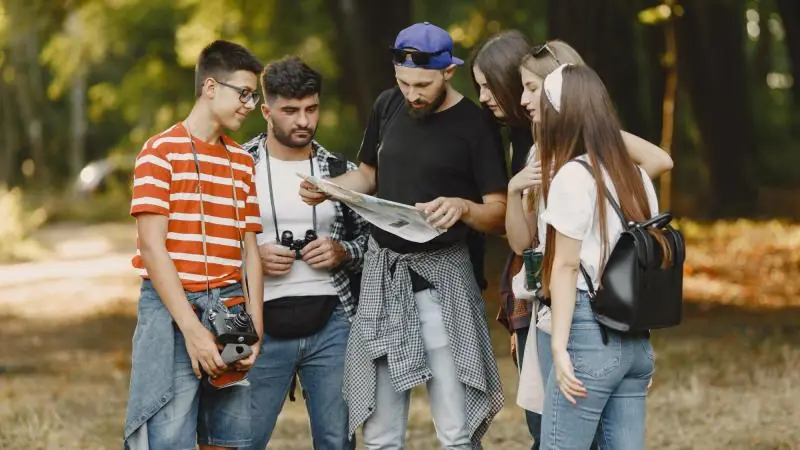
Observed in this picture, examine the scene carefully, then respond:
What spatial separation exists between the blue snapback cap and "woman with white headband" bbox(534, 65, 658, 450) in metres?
0.75

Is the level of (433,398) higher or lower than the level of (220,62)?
lower

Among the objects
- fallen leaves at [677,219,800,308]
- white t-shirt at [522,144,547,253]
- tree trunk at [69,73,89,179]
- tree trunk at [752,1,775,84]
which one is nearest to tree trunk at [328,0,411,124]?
fallen leaves at [677,219,800,308]

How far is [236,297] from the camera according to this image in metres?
4.94

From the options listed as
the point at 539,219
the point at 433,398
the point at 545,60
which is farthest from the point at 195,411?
the point at 545,60

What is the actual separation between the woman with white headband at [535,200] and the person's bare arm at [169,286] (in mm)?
1164

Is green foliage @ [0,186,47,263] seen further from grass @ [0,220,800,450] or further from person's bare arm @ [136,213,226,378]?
person's bare arm @ [136,213,226,378]

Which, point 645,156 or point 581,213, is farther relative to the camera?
point 645,156

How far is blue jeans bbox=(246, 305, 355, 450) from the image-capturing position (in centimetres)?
550

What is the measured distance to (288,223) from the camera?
553cm

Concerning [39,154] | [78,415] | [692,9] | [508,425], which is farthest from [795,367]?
[39,154]

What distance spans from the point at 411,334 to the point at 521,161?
810mm

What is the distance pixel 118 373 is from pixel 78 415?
2244mm

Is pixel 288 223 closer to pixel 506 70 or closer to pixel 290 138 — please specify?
pixel 290 138

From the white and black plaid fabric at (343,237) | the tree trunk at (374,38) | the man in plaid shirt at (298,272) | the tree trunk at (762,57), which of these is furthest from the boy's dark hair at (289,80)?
the tree trunk at (762,57)
